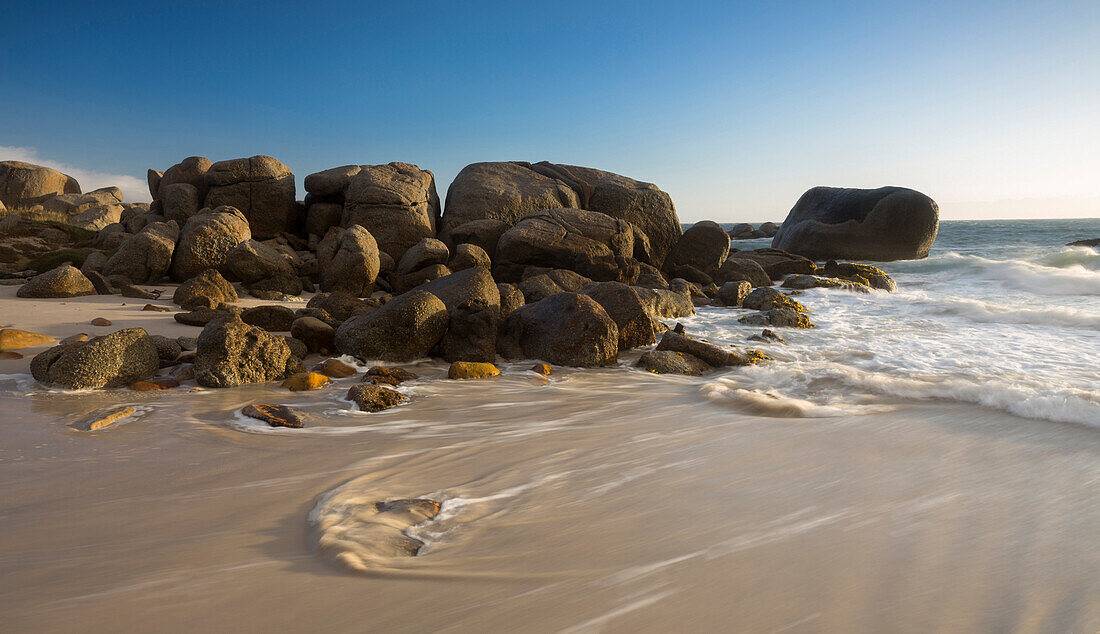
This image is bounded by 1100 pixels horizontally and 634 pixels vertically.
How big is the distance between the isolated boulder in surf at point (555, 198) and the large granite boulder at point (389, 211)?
620 mm

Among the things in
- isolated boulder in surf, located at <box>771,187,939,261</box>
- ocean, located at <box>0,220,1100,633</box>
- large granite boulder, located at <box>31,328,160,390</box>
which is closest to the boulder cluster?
large granite boulder, located at <box>31,328,160,390</box>

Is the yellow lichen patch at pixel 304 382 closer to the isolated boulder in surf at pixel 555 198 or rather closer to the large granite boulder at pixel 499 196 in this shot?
the isolated boulder in surf at pixel 555 198

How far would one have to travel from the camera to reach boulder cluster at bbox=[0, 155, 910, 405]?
4.90 metres

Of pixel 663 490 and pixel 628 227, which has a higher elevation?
pixel 628 227

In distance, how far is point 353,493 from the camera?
8.52 ft

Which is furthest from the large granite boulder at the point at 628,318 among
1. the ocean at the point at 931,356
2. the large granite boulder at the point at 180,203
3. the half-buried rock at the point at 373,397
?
the large granite boulder at the point at 180,203

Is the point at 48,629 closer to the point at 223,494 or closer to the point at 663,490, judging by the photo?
the point at 223,494

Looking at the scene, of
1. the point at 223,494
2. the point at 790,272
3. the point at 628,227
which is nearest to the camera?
the point at 223,494

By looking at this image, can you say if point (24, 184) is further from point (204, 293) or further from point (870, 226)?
point (870, 226)

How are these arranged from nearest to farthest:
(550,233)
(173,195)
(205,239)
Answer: (205,239) < (550,233) < (173,195)

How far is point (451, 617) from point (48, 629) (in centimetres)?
116

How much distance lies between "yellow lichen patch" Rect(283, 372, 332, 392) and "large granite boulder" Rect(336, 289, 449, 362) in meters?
0.79

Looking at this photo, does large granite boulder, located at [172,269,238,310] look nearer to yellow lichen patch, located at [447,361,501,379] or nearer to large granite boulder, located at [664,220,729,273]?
yellow lichen patch, located at [447,361,501,379]

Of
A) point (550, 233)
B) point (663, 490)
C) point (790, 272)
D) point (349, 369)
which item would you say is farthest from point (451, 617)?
point (790, 272)
